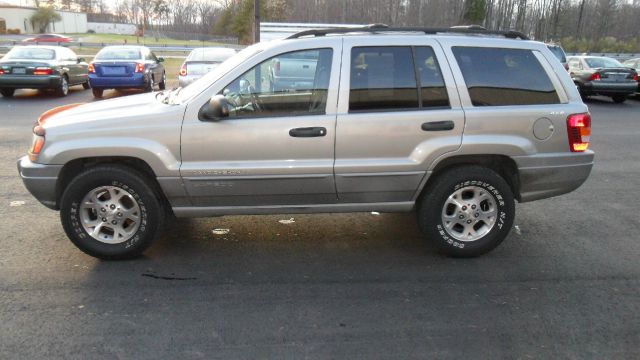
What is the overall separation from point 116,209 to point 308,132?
167 cm

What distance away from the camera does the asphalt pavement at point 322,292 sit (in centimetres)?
323

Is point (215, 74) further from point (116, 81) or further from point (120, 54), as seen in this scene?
point (120, 54)

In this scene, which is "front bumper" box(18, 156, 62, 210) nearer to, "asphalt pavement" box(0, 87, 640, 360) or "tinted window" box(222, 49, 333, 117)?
"asphalt pavement" box(0, 87, 640, 360)

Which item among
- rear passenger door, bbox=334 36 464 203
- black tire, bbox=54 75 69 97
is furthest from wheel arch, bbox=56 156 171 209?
black tire, bbox=54 75 69 97

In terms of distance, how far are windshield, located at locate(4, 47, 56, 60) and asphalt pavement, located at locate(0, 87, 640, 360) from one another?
1146cm

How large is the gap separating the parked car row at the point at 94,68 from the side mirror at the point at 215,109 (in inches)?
378

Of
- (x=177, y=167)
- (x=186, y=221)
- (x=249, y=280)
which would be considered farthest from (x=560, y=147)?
(x=186, y=221)

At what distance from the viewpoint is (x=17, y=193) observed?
612 cm

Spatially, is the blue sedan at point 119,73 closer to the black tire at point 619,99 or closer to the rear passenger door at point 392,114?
the rear passenger door at point 392,114

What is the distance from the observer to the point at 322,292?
12.8 ft

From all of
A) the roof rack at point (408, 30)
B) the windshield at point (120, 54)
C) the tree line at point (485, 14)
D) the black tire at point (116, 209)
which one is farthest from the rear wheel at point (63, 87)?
the tree line at point (485, 14)

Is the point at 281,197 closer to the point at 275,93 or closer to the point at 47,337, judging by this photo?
the point at 275,93

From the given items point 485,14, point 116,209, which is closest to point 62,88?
point 116,209

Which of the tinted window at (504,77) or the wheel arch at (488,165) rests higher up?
the tinted window at (504,77)
